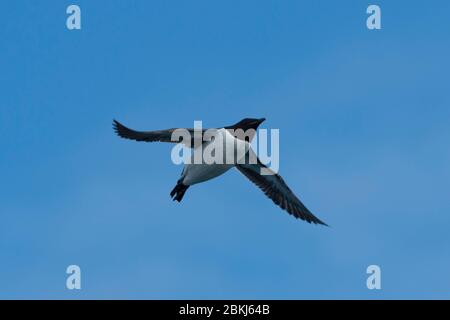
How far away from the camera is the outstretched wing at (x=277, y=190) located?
2806 centimetres

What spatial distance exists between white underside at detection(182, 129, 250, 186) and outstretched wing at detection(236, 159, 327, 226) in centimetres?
173

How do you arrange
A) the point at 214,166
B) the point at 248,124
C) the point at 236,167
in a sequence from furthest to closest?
the point at 236,167, the point at 248,124, the point at 214,166

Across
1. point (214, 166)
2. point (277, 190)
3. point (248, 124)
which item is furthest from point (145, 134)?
point (277, 190)

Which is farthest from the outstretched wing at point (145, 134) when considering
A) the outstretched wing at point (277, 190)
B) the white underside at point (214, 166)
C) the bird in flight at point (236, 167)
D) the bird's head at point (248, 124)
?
the outstretched wing at point (277, 190)

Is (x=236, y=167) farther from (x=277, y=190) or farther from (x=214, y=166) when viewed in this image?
(x=214, y=166)

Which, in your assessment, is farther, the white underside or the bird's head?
the bird's head

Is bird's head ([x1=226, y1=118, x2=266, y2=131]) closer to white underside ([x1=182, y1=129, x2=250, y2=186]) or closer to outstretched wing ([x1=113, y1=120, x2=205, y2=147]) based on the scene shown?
white underside ([x1=182, y1=129, x2=250, y2=186])

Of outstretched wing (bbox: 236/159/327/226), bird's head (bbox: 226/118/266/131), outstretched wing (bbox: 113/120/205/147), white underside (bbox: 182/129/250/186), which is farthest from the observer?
outstretched wing (bbox: 236/159/327/226)

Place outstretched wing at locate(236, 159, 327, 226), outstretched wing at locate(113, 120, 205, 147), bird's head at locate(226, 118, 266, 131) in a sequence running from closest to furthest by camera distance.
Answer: outstretched wing at locate(113, 120, 205, 147), bird's head at locate(226, 118, 266, 131), outstretched wing at locate(236, 159, 327, 226)

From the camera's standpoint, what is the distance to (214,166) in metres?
26.0

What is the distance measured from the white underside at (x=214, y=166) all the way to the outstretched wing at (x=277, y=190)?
68.1 inches

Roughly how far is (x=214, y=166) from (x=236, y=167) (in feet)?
8.16

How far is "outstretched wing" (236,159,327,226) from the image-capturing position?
92.1 ft

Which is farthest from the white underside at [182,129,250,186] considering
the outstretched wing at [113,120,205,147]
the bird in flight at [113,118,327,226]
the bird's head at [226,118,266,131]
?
the outstretched wing at [113,120,205,147]
